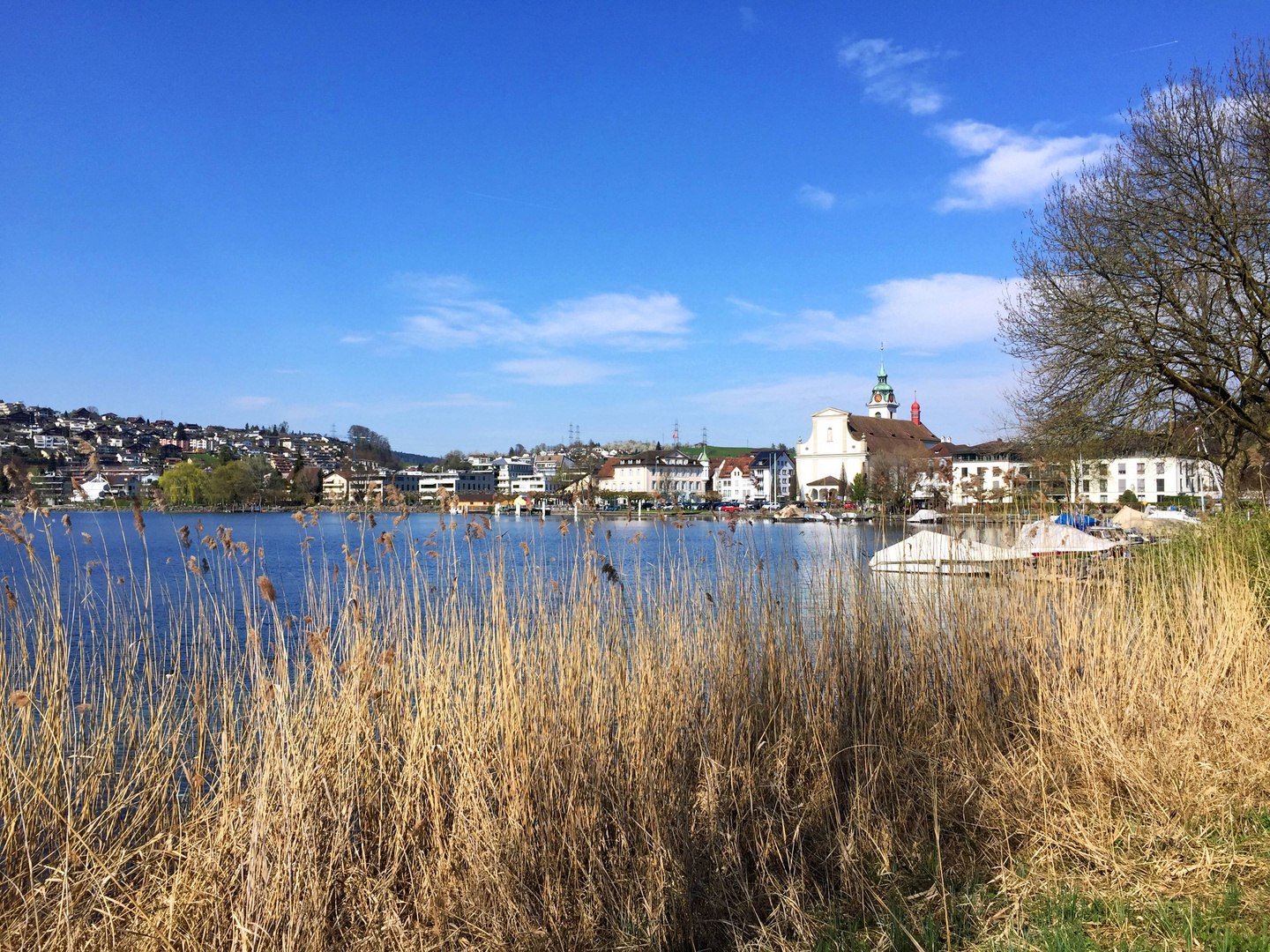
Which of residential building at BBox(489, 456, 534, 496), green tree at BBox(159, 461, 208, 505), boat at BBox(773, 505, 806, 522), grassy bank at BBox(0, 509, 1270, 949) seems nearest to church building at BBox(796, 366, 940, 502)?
residential building at BBox(489, 456, 534, 496)

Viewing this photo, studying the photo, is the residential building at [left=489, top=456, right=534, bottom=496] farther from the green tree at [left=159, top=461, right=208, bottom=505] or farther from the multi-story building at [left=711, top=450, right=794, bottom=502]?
the green tree at [left=159, top=461, right=208, bottom=505]

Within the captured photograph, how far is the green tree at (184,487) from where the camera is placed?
292 inches

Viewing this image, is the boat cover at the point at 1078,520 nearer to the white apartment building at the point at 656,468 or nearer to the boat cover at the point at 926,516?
the boat cover at the point at 926,516

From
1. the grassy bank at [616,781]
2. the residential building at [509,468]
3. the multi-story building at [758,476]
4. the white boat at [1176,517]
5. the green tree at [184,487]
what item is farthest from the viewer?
the residential building at [509,468]

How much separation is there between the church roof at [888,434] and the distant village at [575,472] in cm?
24

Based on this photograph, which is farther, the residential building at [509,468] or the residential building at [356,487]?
the residential building at [509,468]

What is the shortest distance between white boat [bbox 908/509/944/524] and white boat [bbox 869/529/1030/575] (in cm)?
11

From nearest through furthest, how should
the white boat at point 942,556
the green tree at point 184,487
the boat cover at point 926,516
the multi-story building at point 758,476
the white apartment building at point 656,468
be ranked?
the white boat at point 942,556, the boat cover at point 926,516, the green tree at point 184,487, the multi-story building at point 758,476, the white apartment building at point 656,468

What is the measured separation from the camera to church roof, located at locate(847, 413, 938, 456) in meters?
88.4

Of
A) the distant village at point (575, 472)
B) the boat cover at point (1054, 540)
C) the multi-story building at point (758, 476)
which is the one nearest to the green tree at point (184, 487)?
the distant village at point (575, 472)

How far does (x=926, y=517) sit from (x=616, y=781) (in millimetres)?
3711

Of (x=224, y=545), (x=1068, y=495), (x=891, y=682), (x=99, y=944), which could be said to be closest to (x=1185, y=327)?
(x=1068, y=495)

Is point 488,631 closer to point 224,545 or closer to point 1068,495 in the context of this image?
point 224,545

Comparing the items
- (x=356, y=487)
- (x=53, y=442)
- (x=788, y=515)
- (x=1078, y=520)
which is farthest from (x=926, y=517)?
(x=53, y=442)
